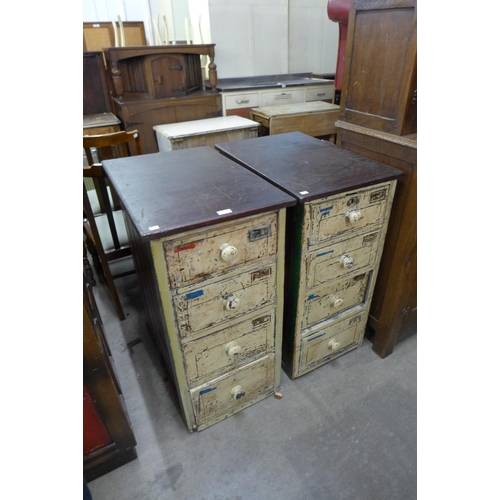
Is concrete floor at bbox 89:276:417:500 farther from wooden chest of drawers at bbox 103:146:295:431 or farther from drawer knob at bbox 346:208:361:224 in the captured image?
drawer knob at bbox 346:208:361:224

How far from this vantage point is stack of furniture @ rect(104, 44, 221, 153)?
255 centimetres

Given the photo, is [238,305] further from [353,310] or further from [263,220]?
[353,310]

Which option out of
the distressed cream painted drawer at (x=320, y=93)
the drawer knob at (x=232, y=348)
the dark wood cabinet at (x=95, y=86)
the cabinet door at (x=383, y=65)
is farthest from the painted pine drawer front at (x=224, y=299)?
the distressed cream painted drawer at (x=320, y=93)

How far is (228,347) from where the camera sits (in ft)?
4.15

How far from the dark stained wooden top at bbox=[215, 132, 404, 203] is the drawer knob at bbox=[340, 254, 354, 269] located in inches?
11.6

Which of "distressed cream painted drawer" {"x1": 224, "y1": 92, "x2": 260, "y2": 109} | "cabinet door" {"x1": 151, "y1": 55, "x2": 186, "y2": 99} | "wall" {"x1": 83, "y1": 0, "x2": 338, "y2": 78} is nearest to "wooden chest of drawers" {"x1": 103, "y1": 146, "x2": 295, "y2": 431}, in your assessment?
"cabinet door" {"x1": 151, "y1": 55, "x2": 186, "y2": 99}

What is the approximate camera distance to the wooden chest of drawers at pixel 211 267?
998mm

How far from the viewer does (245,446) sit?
1.35 m

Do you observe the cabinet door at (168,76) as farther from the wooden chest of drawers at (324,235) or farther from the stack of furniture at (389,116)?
the stack of furniture at (389,116)

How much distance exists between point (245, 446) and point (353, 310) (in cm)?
73

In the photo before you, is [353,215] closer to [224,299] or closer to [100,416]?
[224,299]

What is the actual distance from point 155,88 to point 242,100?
0.71 m

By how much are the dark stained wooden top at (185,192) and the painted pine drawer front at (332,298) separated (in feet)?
1.56

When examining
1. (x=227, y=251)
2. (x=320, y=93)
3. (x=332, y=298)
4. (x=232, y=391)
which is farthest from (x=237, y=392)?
(x=320, y=93)
